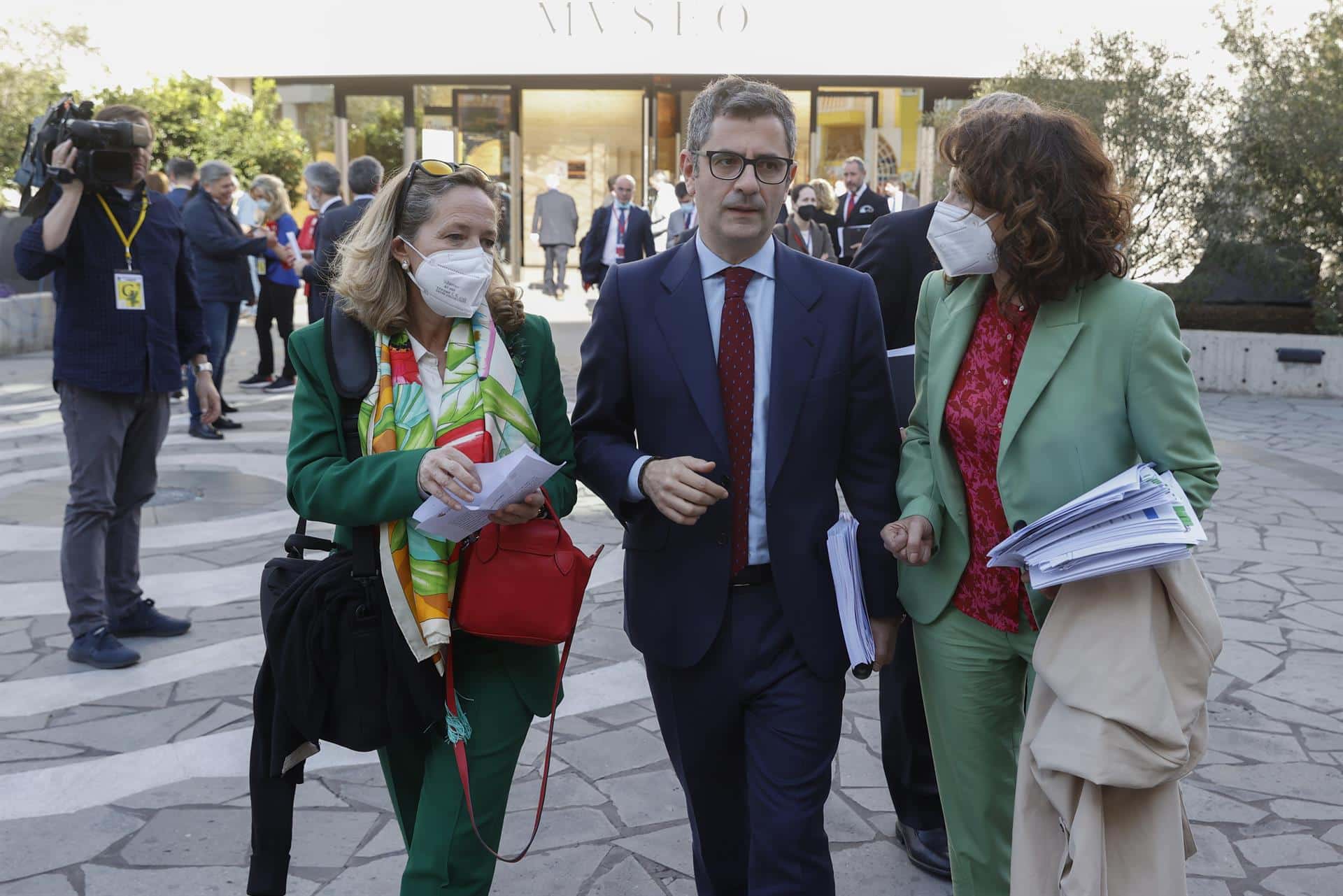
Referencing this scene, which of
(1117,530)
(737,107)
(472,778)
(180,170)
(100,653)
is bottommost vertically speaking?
(100,653)

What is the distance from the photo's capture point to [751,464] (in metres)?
2.83

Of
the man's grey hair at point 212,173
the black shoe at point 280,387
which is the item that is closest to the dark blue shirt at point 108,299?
the man's grey hair at point 212,173

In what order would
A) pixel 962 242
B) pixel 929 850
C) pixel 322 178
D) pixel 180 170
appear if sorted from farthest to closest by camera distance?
pixel 180 170, pixel 322 178, pixel 929 850, pixel 962 242

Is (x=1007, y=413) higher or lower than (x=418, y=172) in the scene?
lower

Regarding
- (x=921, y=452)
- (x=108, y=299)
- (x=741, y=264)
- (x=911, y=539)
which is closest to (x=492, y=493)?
(x=741, y=264)

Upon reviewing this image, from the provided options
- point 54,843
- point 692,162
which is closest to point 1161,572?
point 692,162

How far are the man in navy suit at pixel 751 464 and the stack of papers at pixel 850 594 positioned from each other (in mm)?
37

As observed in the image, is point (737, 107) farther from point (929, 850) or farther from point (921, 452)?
point (929, 850)

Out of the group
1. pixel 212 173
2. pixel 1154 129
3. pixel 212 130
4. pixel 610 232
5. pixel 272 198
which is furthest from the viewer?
pixel 212 130

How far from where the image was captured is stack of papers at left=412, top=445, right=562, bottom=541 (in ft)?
8.06

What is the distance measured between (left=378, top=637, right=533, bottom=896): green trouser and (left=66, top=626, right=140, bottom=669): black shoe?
3.04 meters

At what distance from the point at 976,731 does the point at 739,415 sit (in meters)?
0.87

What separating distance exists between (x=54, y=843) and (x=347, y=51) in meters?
26.9

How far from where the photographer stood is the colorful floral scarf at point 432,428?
2646 mm
